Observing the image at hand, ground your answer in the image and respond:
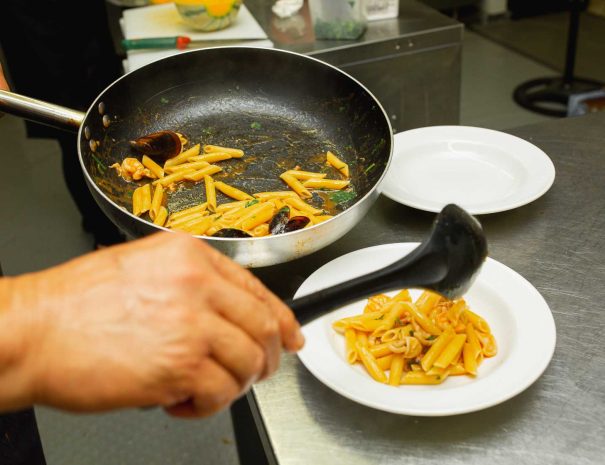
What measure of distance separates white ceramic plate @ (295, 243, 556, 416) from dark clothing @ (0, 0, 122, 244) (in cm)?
146

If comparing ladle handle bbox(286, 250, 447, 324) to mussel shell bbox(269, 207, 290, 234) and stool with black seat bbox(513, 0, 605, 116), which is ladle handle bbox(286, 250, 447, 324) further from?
stool with black seat bbox(513, 0, 605, 116)

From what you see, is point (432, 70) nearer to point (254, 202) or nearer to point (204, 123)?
point (204, 123)

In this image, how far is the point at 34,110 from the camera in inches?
39.5

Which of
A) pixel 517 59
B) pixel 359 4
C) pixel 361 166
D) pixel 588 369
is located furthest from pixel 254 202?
pixel 517 59

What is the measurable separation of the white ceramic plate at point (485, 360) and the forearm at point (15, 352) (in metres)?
0.33

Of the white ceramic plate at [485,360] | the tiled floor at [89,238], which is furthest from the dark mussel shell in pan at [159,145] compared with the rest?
the tiled floor at [89,238]

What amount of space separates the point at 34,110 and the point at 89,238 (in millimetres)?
1492

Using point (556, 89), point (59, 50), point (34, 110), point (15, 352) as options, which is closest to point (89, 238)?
point (59, 50)

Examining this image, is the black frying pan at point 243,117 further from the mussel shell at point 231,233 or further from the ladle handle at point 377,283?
the ladle handle at point 377,283

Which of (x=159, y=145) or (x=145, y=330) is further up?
(x=145, y=330)

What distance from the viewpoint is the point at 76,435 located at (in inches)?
66.3

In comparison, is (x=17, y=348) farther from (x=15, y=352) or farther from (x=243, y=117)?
(x=243, y=117)

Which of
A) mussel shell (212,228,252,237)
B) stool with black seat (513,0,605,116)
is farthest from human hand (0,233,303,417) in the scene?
stool with black seat (513,0,605,116)

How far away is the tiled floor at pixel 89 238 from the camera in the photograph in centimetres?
163
